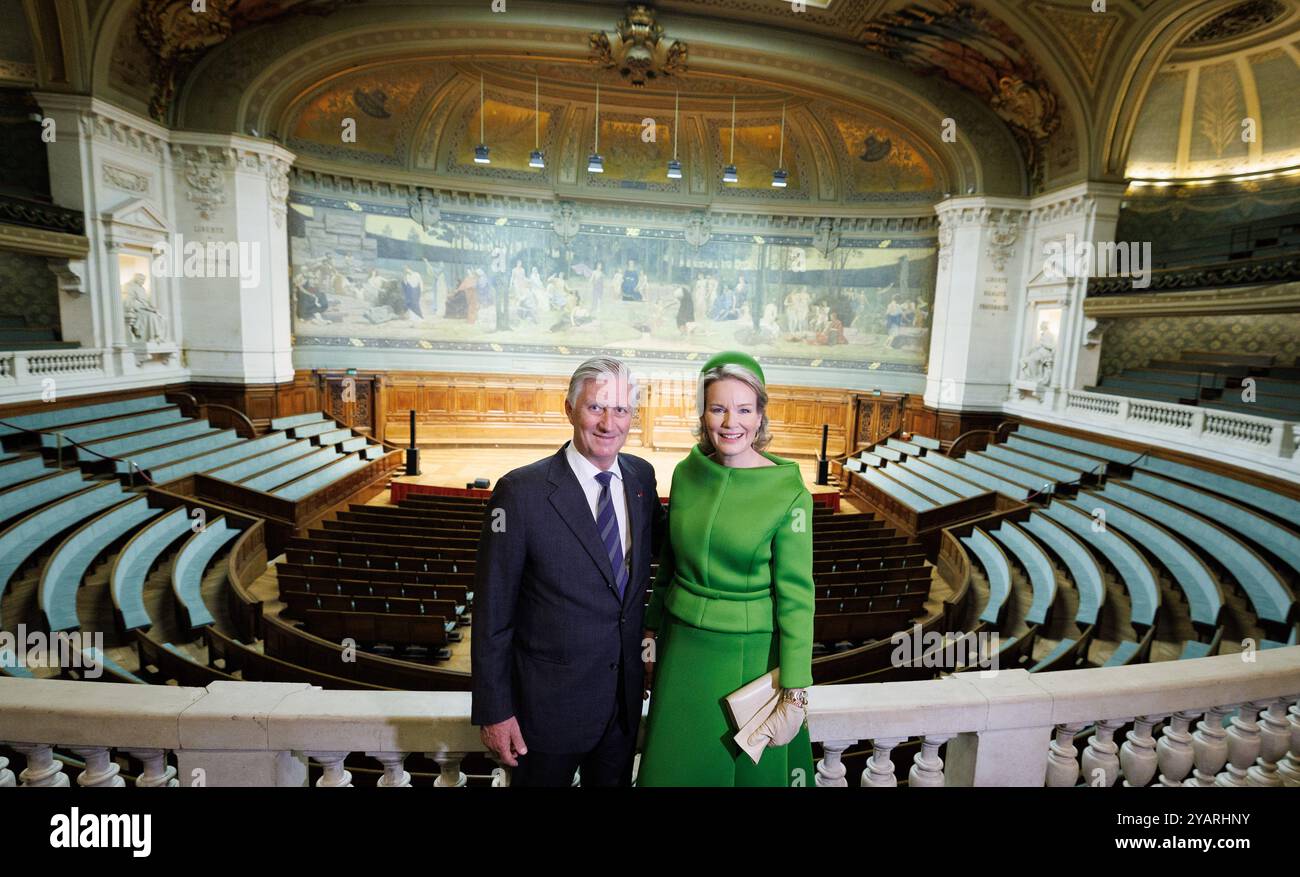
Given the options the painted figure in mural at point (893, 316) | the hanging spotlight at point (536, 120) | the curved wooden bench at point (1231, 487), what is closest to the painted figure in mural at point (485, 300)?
the hanging spotlight at point (536, 120)

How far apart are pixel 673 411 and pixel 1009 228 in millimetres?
9882

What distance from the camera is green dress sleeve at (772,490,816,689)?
1.95 metres

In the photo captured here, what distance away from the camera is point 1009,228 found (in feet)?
51.3

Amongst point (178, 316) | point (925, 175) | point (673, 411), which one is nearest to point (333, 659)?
point (178, 316)

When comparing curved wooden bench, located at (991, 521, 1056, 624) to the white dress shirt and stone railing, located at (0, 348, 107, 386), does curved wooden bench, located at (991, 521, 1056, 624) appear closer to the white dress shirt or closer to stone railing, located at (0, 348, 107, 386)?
the white dress shirt

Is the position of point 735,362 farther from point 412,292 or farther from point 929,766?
point 412,292

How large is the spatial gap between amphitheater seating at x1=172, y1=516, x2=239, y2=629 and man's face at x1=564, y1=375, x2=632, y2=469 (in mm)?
6209

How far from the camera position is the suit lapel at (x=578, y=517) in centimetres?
202

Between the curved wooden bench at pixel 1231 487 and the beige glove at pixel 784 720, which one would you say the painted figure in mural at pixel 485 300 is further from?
the beige glove at pixel 784 720

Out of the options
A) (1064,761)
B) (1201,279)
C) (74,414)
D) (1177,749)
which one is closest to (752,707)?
(1064,761)

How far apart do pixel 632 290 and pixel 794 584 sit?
17966 millimetres

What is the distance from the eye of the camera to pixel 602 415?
1.99 m

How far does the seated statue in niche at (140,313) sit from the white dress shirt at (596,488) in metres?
14.5
